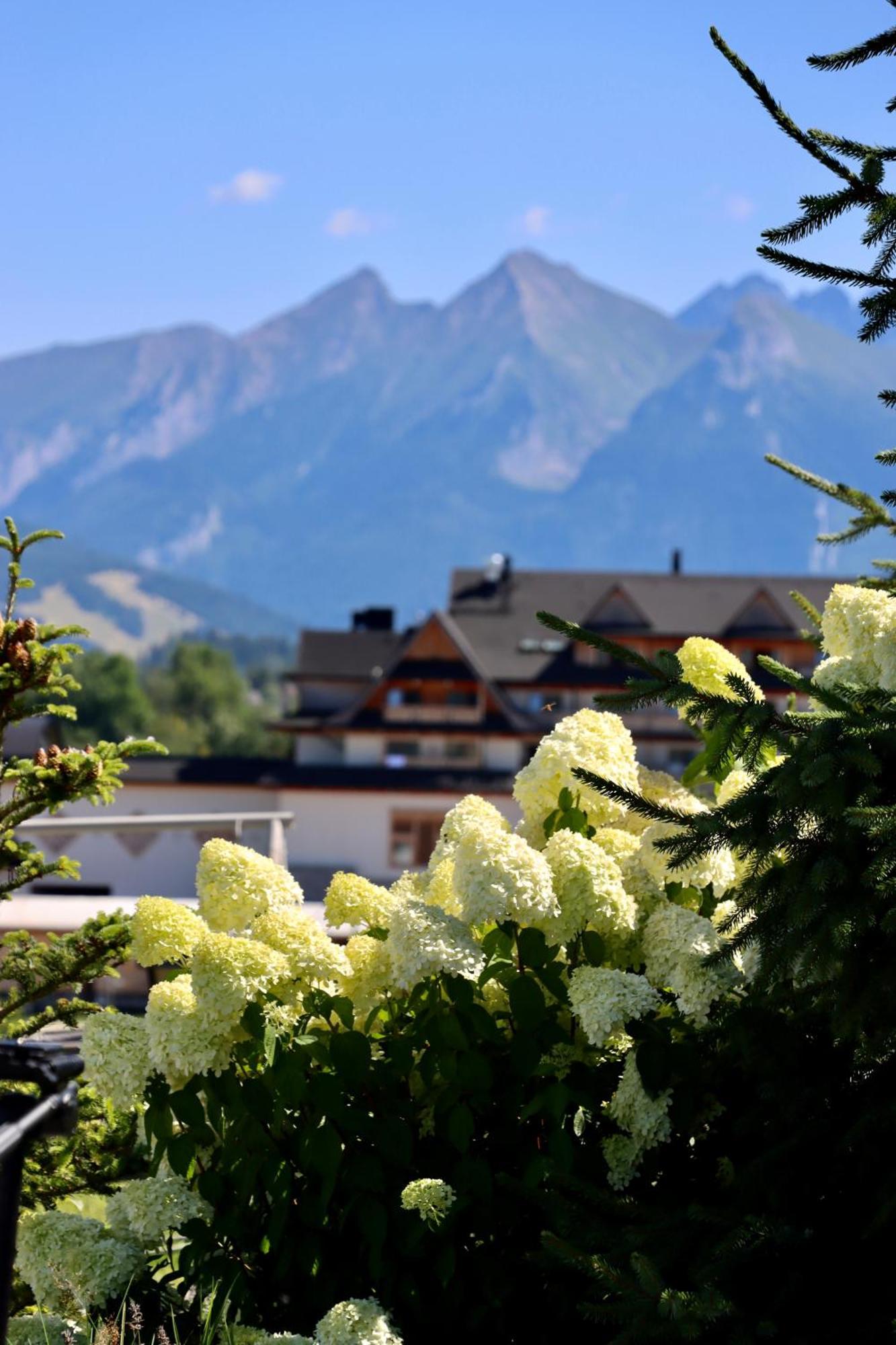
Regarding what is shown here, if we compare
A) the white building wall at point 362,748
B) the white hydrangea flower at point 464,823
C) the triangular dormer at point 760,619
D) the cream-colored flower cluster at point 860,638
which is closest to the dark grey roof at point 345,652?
the white building wall at point 362,748

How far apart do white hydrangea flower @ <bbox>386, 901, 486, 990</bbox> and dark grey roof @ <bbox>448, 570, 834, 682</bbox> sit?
192ft

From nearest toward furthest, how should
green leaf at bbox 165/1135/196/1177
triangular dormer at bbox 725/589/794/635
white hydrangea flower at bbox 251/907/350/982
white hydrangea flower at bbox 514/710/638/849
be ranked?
green leaf at bbox 165/1135/196/1177
white hydrangea flower at bbox 251/907/350/982
white hydrangea flower at bbox 514/710/638/849
triangular dormer at bbox 725/589/794/635

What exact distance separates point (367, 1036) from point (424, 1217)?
45 centimetres

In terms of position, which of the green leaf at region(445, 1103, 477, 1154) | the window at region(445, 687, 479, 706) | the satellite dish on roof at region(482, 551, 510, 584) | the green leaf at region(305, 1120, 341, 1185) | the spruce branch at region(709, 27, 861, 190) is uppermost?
the satellite dish on roof at region(482, 551, 510, 584)

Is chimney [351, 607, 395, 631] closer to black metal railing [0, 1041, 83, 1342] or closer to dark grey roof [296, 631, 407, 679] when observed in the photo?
dark grey roof [296, 631, 407, 679]

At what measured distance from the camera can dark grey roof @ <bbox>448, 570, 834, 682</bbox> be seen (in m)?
64.5

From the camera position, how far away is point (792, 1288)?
3.34 metres

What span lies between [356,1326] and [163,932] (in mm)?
1089

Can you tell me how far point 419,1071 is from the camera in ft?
12.6

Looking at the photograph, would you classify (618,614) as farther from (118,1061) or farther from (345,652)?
(118,1061)

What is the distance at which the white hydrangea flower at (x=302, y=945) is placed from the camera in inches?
155

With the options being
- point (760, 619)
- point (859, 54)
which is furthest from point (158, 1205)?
point (760, 619)

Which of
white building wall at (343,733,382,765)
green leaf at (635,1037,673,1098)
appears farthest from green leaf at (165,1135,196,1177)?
white building wall at (343,733,382,765)

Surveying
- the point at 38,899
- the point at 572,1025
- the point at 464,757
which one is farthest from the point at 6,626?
the point at 464,757
